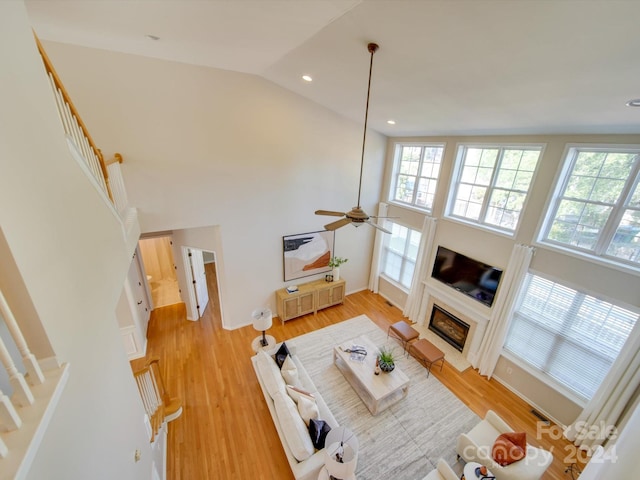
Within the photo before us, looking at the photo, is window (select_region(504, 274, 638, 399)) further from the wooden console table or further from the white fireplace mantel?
the wooden console table

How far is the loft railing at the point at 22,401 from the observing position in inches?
35.2

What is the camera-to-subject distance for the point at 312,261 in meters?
6.35

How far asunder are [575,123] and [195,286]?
7.12 metres

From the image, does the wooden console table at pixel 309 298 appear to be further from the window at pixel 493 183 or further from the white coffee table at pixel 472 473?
the white coffee table at pixel 472 473

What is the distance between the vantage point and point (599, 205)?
349 centimetres

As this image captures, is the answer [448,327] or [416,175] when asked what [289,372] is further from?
[416,175]

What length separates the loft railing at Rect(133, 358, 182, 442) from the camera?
10.7ft

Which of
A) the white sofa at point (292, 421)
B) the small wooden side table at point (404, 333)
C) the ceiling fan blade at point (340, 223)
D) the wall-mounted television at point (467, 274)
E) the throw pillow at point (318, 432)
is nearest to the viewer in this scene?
the ceiling fan blade at point (340, 223)

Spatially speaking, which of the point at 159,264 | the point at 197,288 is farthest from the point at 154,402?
the point at 159,264

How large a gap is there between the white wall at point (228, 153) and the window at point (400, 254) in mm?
1068

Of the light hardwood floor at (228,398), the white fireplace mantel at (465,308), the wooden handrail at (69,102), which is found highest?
the wooden handrail at (69,102)

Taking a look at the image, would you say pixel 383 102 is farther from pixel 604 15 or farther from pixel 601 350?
pixel 601 350

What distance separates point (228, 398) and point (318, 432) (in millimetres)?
1933

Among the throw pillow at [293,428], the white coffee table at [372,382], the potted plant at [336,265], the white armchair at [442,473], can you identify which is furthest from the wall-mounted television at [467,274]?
the throw pillow at [293,428]
